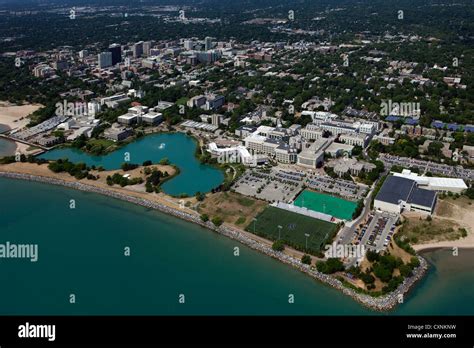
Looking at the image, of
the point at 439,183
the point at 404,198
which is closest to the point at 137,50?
the point at 439,183

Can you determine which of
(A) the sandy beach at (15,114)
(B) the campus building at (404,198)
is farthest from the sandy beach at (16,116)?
→ (B) the campus building at (404,198)

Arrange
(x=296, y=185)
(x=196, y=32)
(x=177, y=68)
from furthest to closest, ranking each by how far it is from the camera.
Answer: (x=196, y=32), (x=177, y=68), (x=296, y=185)

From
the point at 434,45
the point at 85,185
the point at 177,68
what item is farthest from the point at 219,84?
the point at 434,45

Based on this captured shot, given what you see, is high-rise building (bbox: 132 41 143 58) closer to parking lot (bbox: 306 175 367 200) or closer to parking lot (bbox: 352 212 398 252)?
parking lot (bbox: 306 175 367 200)

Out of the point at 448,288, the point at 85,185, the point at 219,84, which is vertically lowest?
the point at 448,288

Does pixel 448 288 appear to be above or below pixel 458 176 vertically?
below

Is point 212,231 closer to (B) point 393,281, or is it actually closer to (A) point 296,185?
(A) point 296,185

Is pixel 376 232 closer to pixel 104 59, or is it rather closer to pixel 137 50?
pixel 104 59
